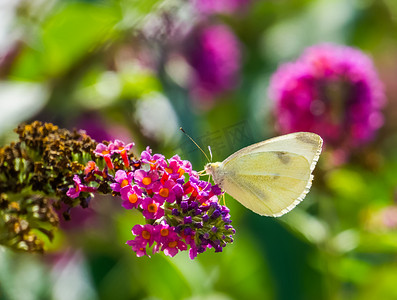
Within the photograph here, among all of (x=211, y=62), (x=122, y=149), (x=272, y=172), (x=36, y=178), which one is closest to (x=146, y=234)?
(x=122, y=149)

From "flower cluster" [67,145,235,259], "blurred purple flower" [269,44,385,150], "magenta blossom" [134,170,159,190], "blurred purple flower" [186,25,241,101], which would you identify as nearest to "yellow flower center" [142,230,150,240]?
"flower cluster" [67,145,235,259]

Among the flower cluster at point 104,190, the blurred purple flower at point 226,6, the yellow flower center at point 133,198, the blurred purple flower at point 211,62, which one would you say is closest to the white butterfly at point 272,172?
the flower cluster at point 104,190

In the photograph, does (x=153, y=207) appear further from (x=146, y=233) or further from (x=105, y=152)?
(x=105, y=152)

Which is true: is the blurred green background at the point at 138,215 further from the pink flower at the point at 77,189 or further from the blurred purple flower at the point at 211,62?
the pink flower at the point at 77,189

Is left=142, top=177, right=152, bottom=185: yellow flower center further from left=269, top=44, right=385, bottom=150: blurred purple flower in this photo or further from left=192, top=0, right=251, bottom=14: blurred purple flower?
left=192, top=0, right=251, bottom=14: blurred purple flower

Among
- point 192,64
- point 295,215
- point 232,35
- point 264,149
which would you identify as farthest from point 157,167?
point 232,35
